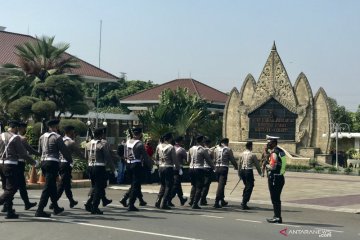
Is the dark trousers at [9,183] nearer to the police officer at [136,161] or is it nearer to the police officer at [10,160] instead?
the police officer at [10,160]

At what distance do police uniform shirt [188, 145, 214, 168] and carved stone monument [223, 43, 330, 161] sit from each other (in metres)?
25.2

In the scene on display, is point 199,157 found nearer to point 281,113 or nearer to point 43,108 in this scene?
point 43,108

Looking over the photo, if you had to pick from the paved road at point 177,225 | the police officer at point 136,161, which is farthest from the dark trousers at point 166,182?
the police officer at point 136,161

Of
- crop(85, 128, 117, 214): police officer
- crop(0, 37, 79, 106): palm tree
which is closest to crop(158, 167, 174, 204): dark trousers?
crop(85, 128, 117, 214): police officer

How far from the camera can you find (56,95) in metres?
32.8

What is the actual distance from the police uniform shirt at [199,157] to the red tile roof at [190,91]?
135ft

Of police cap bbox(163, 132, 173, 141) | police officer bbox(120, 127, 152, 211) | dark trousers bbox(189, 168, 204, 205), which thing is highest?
police cap bbox(163, 132, 173, 141)

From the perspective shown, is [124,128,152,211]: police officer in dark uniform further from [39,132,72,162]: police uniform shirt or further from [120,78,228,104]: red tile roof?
[120,78,228,104]: red tile roof

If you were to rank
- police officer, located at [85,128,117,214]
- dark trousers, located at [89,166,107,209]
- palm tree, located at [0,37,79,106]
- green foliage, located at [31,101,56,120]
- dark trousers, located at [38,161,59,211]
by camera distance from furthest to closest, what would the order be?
palm tree, located at [0,37,79,106], green foliage, located at [31,101,56,120], police officer, located at [85,128,117,214], dark trousers, located at [89,166,107,209], dark trousers, located at [38,161,59,211]

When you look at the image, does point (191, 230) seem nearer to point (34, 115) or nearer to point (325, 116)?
point (34, 115)

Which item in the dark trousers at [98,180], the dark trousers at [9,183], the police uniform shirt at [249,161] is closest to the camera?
the dark trousers at [9,183]

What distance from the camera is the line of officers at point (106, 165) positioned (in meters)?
12.8

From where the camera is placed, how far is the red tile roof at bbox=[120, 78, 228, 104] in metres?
58.8

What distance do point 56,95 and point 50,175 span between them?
66.8 feet
